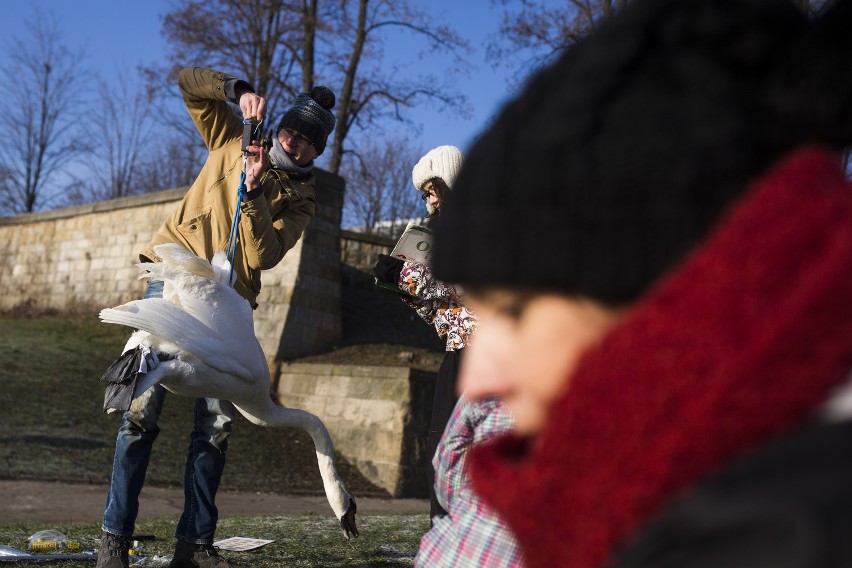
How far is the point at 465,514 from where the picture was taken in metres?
2.27

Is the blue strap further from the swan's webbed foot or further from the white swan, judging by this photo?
the swan's webbed foot

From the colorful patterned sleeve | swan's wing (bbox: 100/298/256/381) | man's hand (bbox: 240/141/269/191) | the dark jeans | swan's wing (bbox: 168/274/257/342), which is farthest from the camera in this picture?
man's hand (bbox: 240/141/269/191)

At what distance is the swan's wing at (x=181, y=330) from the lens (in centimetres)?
412

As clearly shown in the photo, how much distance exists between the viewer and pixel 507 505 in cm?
107

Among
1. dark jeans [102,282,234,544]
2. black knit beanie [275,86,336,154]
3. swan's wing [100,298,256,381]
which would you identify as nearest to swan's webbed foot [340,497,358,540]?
dark jeans [102,282,234,544]

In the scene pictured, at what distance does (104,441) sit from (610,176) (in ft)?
34.3

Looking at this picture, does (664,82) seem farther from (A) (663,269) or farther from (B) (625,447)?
(B) (625,447)

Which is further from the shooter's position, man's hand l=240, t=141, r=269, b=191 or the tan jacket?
the tan jacket

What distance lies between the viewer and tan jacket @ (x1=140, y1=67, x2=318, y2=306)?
16.1 feet

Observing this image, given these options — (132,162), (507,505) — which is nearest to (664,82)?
(507,505)

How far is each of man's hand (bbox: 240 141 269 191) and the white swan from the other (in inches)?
15.2

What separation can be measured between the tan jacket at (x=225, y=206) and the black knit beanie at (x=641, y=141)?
3.75 meters

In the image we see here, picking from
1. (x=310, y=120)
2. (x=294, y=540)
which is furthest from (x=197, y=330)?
(x=294, y=540)

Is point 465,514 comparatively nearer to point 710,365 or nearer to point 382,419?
point 710,365
